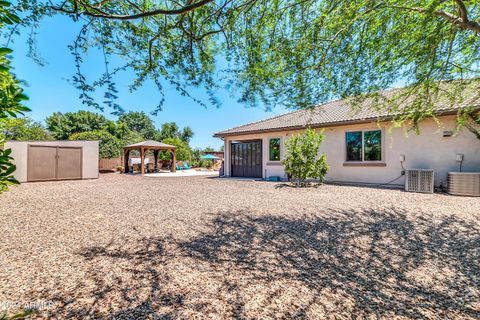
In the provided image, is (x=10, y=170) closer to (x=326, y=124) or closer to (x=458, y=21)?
(x=458, y=21)

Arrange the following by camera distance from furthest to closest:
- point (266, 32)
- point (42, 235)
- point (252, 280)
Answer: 1. point (266, 32)
2. point (42, 235)
3. point (252, 280)

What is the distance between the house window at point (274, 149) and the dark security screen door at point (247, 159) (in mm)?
830

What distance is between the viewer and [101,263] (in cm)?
286

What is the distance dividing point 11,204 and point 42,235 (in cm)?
393

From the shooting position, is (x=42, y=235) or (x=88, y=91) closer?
(x=88, y=91)

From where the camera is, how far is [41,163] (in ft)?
43.2

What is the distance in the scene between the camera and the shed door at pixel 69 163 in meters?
13.8

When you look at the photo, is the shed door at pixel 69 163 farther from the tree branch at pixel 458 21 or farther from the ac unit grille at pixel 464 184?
the ac unit grille at pixel 464 184

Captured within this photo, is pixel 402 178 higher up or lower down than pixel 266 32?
lower down

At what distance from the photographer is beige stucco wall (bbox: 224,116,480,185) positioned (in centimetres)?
802

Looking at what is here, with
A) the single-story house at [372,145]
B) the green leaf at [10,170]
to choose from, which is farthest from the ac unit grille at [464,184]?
the green leaf at [10,170]

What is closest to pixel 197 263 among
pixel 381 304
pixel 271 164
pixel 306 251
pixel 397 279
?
pixel 306 251

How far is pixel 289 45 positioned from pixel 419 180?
7414 mm

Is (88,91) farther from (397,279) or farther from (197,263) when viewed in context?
(397,279)
